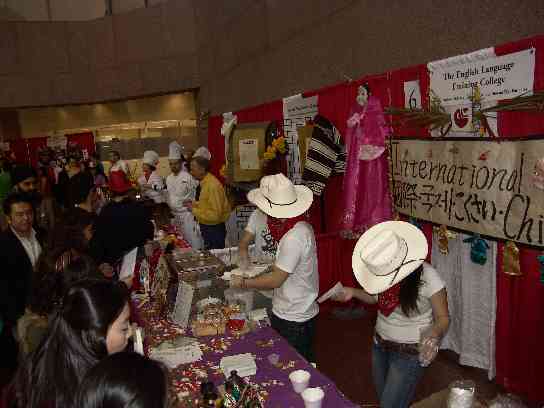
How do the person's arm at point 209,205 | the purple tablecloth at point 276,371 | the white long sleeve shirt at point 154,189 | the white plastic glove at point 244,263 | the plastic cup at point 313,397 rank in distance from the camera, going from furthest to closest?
the white long sleeve shirt at point 154,189 → the person's arm at point 209,205 → the white plastic glove at point 244,263 → the purple tablecloth at point 276,371 → the plastic cup at point 313,397

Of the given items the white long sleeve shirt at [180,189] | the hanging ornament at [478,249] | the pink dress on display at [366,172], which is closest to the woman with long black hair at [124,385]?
the hanging ornament at [478,249]

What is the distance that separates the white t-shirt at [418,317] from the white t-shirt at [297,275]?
0.62 metres

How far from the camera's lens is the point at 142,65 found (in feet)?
35.5

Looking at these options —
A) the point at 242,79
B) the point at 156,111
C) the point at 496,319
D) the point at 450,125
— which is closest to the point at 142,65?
the point at 156,111

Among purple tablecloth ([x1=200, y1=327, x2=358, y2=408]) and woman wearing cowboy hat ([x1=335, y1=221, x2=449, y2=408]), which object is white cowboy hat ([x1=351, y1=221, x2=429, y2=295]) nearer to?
woman wearing cowboy hat ([x1=335, y1=221, x2=449, y2=408])

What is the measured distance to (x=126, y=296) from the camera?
1870 millimetres

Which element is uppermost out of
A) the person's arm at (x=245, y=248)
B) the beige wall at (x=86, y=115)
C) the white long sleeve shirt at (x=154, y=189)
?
the beige wall at (x=86, y=115)

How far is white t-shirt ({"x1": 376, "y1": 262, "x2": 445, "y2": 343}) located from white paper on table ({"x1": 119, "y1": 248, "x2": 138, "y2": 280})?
217 centimetres

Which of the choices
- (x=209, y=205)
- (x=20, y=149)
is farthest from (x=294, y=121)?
(x=20, y=149)

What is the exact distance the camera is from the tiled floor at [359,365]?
3416 mm

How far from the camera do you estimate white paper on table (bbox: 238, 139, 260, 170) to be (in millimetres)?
6523

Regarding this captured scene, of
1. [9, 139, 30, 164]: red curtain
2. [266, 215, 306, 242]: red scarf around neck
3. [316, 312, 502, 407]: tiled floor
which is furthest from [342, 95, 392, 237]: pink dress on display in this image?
[9, 139, 30, 164]: red curtain

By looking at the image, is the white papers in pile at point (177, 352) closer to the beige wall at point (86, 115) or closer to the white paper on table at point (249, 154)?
the white paper on table at point (249, 154)

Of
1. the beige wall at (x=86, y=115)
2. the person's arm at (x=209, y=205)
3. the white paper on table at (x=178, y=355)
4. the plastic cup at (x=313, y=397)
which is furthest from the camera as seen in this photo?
the beige wall at (x=86, y=115)
